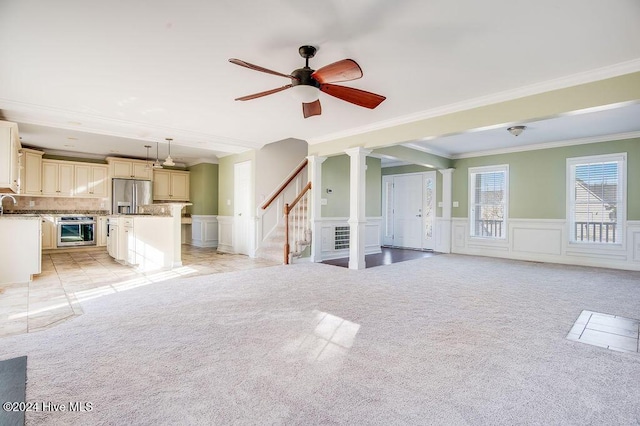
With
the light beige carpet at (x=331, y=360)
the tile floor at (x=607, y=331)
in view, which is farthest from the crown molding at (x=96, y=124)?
the tile floor at (x=607, y=331)

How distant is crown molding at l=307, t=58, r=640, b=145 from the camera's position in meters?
3.04

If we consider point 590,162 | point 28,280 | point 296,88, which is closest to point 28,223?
point 28,280

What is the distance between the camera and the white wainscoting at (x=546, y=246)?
584 centimetres

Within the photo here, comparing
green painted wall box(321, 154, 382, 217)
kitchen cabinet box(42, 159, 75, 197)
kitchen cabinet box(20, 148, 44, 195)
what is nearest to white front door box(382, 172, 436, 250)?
green painted wall box(321, 154, 382, 217)

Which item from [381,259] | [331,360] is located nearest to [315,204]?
[381,259]

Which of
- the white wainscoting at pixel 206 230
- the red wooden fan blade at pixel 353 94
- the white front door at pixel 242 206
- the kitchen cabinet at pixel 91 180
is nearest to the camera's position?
the red wooden fan blade at pixel 353 94

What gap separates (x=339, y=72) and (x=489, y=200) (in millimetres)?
6571

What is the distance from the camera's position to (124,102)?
13.7ft

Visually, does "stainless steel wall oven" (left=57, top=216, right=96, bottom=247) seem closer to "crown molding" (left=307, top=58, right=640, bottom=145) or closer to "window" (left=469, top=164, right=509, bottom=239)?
"crown molding" (left=307, top=58, right=640, bottom=145)

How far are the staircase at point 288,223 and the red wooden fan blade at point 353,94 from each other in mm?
3471

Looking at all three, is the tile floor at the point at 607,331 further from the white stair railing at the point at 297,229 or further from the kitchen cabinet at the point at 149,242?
the kitchen cabinet at the point at 149,242

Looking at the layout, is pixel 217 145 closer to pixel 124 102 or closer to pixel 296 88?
pixel 124 102

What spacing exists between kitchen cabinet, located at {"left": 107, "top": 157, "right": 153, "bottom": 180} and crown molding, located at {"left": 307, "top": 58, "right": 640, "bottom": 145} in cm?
650

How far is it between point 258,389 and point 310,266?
4104mm
